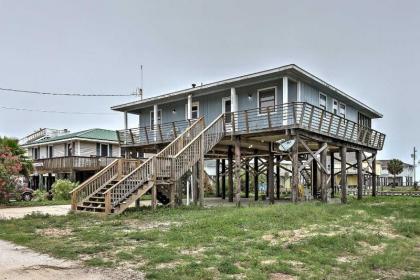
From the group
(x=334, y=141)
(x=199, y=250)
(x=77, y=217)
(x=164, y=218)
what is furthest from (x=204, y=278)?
(x=334, y=141)

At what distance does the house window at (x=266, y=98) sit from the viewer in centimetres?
1906

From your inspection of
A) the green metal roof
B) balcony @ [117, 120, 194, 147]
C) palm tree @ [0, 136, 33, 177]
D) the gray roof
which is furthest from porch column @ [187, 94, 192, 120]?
the green metal roof

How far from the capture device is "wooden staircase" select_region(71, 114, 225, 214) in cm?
1477

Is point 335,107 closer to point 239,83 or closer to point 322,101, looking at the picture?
point 322,101

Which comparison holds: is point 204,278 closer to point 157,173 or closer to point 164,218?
point 164,218

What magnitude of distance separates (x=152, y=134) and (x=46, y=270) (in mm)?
A: 17413

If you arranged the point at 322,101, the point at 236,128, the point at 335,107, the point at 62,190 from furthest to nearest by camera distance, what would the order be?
the point at 62,190 → the point at 335,107 → the point at 322,101 → the point at 236,128

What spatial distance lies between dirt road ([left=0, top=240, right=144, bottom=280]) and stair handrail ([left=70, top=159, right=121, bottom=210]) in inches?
306

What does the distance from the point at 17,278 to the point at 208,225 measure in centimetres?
528

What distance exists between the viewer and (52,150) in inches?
1614

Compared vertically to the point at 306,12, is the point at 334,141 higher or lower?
lower

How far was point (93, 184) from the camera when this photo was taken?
1623cm

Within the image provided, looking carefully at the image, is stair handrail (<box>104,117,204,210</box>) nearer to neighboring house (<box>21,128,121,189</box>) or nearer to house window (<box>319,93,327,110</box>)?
house window (<box>319,93,327,110</box>)

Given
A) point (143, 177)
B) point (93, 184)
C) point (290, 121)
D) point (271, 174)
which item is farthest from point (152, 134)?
point (290, 121)
